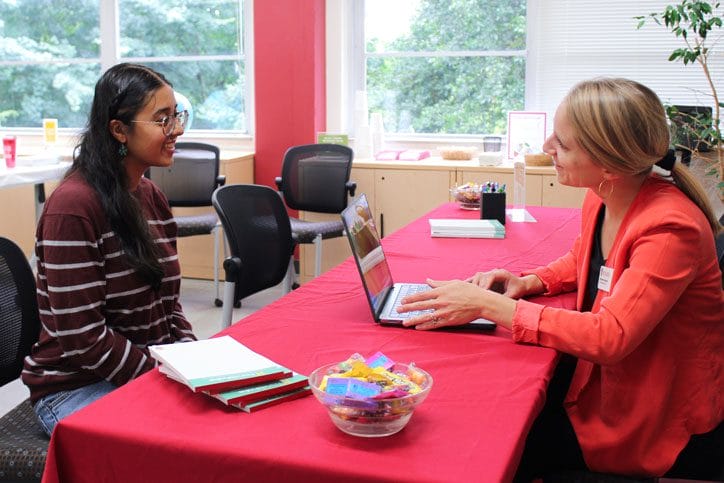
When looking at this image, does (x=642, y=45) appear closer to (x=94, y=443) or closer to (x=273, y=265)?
(x=273, y=265)

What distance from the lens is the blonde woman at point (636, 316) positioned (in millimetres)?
1537

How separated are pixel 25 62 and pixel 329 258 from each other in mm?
2868

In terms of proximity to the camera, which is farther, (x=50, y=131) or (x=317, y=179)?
(x=50, y=131)

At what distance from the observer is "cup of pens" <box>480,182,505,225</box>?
10.1 ft

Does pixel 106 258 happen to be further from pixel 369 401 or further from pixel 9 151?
pixel 9 151

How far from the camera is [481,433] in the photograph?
1.26 metres

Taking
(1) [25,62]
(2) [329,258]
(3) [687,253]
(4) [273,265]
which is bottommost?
(2) [329,258]

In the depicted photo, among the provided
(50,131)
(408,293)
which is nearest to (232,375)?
(408,293)

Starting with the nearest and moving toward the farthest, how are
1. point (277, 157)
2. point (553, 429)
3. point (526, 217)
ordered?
point (553, 429), point (526, 217), point (277, 157)

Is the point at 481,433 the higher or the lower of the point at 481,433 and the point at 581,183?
the lower

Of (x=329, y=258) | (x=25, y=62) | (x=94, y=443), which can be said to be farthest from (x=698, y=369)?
(x=25, y=62)

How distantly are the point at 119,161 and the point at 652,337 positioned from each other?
4.19ft

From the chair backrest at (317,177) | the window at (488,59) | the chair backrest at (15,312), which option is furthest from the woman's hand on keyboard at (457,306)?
the window at (488,59)

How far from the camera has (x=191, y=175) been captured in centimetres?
497
